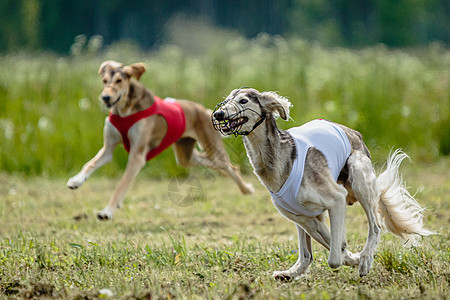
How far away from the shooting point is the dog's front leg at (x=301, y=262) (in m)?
4.16

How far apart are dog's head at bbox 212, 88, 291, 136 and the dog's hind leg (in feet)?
2.09

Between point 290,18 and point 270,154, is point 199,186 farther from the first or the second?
point 290,18

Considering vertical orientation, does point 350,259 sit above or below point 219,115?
below

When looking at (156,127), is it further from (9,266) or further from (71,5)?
(71,5)

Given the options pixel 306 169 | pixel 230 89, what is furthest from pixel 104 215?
pixel 230 89

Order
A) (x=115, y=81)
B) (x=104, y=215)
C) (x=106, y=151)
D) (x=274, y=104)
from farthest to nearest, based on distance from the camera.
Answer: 1. (x=115, y=81)
2. (x=106, y=151)
3. (x=104, y=215)
4. (x=274, y=104)

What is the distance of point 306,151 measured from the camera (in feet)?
13.2

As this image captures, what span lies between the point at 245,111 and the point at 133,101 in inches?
142

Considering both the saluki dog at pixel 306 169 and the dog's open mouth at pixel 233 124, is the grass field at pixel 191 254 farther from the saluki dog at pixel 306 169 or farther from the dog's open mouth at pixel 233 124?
the dog's open mouth at pixel 233 124

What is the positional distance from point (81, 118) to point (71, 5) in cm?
2428

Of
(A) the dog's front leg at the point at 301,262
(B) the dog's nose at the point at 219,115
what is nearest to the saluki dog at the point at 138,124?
(A) the dog's front leg at the point at 301,262

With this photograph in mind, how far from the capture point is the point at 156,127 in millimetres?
7336

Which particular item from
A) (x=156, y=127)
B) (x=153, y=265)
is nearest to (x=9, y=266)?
(x=153, y=265)

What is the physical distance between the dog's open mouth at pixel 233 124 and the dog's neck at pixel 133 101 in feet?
11.5
